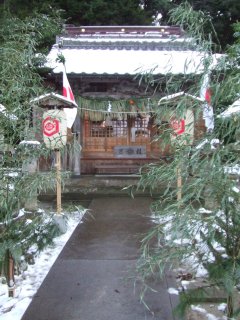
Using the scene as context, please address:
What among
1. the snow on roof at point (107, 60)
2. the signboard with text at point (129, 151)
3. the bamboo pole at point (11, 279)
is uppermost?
the snow on roof at point (107, 60)

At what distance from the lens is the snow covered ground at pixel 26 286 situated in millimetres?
3609

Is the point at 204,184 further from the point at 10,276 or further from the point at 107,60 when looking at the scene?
the point at 107,60

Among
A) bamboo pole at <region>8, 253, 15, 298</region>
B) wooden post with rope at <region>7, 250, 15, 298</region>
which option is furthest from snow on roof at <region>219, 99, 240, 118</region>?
bamboo pole at <region>8, 253, 15, 298</region>

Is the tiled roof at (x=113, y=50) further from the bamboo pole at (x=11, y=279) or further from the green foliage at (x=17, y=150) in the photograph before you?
the bamboo pole at (x=11, y=279)

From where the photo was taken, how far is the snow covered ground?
3.61 m

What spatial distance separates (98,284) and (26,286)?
78 cm

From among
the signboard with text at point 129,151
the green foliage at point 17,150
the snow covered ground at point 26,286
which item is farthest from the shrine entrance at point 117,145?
the green foliage at point 17,150

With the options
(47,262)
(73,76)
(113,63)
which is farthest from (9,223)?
(113,63)

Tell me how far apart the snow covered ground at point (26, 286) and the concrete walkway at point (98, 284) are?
3.1 inches

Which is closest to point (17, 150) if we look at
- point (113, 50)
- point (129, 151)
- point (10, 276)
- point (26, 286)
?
point (10, 276)

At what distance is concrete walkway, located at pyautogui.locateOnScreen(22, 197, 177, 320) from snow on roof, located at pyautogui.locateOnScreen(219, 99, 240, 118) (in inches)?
45.4

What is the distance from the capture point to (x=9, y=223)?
3.45m

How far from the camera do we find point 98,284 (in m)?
4.16

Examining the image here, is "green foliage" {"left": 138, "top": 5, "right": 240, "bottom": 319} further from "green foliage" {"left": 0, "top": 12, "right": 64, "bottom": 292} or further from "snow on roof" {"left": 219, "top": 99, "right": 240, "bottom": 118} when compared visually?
"green foliage" {"left": 0, "top": 12, "right": 64, "bottom": 292}
